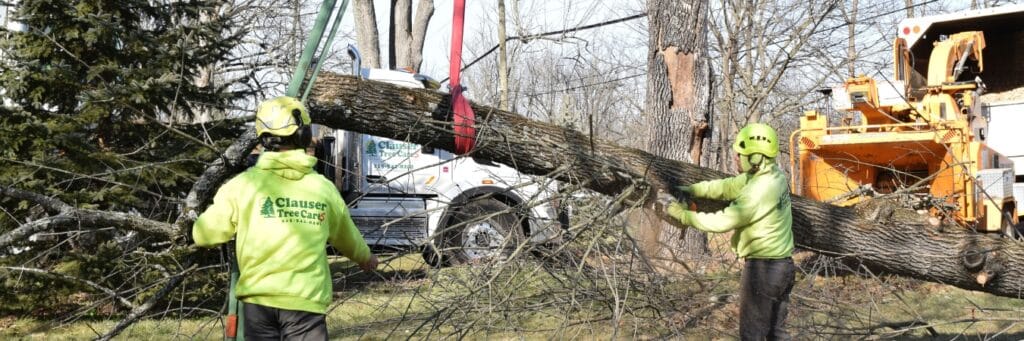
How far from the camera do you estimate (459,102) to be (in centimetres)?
478

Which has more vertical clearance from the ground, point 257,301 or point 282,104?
point 282,104

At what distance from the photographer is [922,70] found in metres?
10.5

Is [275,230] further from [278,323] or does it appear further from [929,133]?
[929,133]

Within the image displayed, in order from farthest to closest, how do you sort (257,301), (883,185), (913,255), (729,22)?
1. (729,22)
2. (883,185)
3. (913,255)
4. (257,301)

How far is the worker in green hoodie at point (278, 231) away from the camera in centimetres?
335

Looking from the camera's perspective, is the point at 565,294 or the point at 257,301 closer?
the point at 257,301

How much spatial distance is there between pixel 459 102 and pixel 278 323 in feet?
5.87

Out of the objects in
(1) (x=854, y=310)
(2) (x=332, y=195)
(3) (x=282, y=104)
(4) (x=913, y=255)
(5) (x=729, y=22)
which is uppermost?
(5) (x=729, y=22)

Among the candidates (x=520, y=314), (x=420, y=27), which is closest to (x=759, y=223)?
(x=520, y=314)

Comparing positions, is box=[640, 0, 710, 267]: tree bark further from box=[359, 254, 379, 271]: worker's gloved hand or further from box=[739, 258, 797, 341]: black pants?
box=[359, 254, 379, 271]: worker's gloved hand

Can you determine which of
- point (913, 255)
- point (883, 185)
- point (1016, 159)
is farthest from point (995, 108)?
point (913, 255)

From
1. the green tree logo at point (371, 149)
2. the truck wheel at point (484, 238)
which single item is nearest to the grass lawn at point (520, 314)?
the truck wheel at point (484, 238)

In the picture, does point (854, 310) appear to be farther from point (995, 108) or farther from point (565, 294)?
point (995, 108)

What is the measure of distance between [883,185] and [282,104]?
7202mm
